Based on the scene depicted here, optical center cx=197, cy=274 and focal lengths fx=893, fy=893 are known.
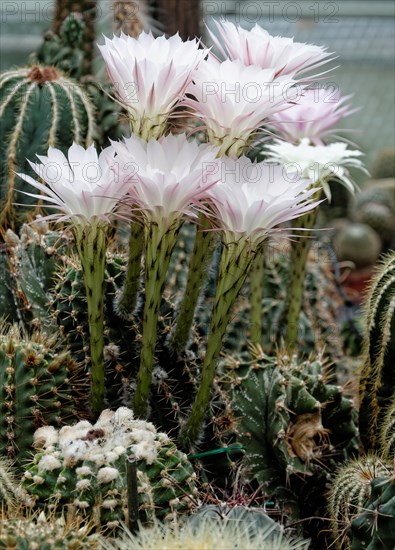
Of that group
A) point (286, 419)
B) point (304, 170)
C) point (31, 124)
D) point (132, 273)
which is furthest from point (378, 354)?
point (31, 124)

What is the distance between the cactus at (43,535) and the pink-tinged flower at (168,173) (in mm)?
330

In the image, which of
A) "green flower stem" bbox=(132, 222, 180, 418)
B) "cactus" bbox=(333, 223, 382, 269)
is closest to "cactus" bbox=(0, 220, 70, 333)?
"green flower stem" bbox=(132, 222, 180, 418)

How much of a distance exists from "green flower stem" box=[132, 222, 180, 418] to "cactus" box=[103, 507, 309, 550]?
21 centimetres

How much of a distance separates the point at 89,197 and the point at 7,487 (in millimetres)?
330

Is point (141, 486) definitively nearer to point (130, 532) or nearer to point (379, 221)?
point (130, 532)

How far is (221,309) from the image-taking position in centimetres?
101

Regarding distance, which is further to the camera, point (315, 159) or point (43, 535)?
point (315, 159)

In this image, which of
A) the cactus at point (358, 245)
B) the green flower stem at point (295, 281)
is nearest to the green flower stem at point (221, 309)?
the green flower stem at point (295, 281)

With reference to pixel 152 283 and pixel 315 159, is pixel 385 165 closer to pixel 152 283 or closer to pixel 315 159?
pixel 315 159

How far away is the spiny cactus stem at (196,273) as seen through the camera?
3.44ft

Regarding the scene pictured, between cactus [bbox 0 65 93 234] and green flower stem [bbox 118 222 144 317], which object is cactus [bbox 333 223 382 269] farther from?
green flower stem [bbox 118 222 144 317]

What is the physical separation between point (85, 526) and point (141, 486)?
86 millimetres

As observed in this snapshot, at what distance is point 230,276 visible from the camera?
0.99 meters

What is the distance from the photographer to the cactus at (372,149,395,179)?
4.08 m
